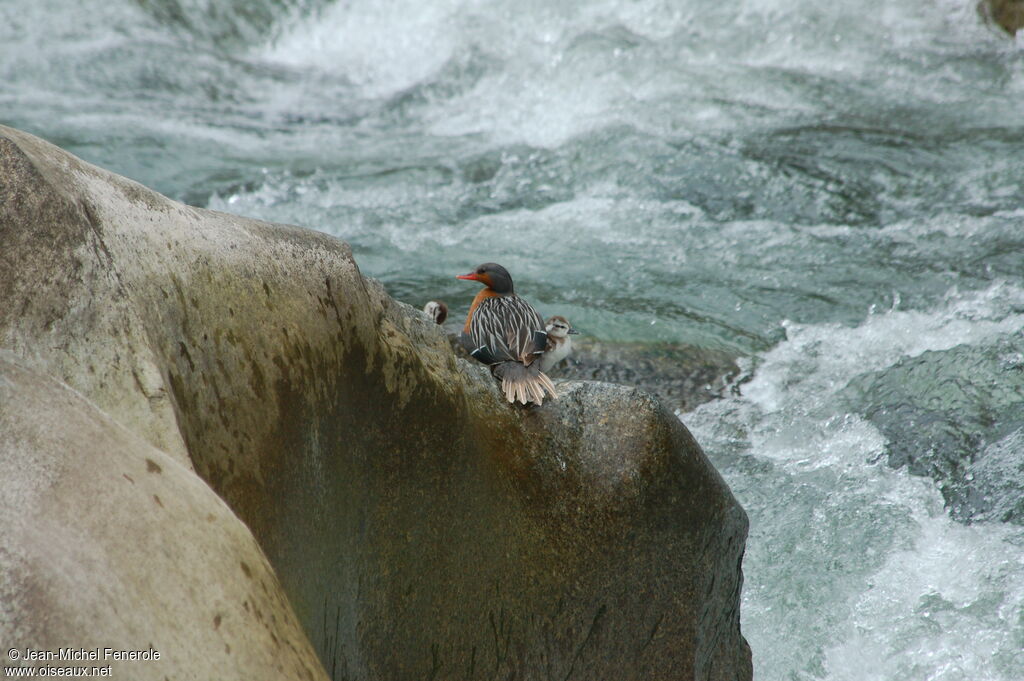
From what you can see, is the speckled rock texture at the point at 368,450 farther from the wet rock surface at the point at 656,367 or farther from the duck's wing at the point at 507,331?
the wet rock surface at the point at 656,367

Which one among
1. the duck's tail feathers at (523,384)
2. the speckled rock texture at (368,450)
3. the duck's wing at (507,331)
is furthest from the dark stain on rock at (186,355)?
the duck's wing at (507,331)

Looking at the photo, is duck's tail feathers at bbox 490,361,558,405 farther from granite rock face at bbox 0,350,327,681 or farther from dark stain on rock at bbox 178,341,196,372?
granite rock face at bbox 0,350,327,681

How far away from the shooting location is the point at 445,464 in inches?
122

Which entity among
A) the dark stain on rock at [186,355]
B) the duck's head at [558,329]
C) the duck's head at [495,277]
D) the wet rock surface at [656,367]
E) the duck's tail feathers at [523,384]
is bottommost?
the wet rock surface at [656,367]

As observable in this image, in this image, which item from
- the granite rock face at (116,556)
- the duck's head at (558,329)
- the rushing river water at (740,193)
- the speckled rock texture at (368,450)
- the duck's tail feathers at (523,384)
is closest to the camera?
the granite rock face at (116,556)

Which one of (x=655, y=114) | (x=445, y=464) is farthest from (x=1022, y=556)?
(x=655, y=114)

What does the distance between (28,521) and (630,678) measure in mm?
2224

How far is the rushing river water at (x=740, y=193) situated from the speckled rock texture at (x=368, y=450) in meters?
1.03

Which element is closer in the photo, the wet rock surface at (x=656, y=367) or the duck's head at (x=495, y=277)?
the wet rock surface at (x=656, y=367)

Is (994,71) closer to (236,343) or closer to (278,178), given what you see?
(278,178)

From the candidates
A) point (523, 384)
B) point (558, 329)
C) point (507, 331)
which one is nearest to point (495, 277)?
point (558, 329)

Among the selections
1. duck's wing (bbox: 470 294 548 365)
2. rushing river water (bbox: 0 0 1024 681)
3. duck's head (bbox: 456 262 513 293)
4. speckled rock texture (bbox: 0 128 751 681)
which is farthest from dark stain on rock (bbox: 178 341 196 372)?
duck's head (bbox: 456 262 513 293)

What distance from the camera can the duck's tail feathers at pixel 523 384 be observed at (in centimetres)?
340

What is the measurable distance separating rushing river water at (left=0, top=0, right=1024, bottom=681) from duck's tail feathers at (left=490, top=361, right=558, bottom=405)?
4.74ft
